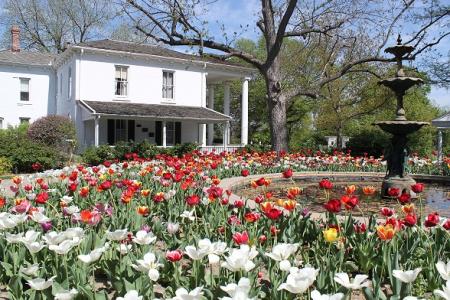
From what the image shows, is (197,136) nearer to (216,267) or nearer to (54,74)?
(54,74)

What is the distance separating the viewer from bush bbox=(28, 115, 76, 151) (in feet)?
86.4

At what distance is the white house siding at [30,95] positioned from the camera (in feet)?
111

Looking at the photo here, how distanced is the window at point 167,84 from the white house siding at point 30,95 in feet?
31.3

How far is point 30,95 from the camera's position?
34906 millimetres

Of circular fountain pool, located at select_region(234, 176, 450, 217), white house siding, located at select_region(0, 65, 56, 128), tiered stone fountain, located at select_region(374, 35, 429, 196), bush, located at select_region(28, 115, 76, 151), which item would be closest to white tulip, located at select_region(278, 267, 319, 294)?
circular fountain pool, located at select_region(234, 176, 450, 217)

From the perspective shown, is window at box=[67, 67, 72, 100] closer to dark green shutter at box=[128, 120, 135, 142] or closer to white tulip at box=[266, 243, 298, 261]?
dark green shutter at box=[128, 120, 135, 142]

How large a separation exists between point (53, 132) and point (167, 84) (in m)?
8.52

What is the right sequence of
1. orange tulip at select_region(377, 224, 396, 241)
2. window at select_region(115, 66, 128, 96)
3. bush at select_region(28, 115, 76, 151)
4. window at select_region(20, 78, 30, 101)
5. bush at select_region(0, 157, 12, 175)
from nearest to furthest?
orange tulip at select_region(377, 224, 396, 241) < bush at select_region(0, 157, 12, 175) < bush at select_region(28, 115, 76, 151) < window at select_region(115, 66, 128, 96) < window at select_region(20, 78, 30, 101)

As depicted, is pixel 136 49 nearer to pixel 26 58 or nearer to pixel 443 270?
pixel 26 58

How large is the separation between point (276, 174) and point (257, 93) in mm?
34220

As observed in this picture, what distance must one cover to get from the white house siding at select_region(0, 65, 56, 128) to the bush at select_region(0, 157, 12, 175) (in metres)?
16.3

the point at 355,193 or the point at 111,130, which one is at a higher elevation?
the point at 111,130

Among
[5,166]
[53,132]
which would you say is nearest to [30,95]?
[53,132]

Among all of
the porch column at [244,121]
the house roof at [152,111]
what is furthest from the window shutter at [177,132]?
the porch column at [244,121]
